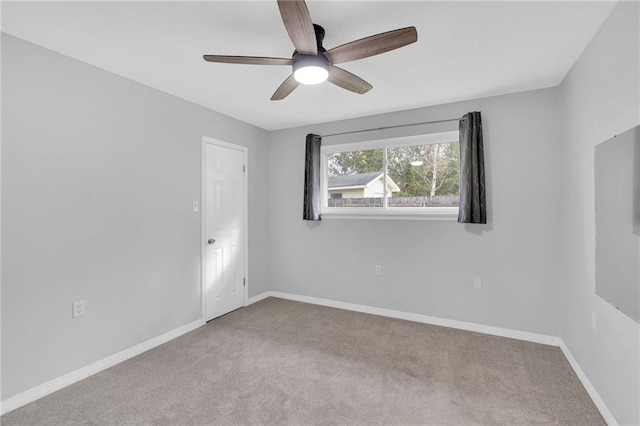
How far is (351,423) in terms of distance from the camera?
6.01 ft

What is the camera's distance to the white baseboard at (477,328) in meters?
2.00

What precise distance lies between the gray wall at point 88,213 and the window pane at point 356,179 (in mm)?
1770

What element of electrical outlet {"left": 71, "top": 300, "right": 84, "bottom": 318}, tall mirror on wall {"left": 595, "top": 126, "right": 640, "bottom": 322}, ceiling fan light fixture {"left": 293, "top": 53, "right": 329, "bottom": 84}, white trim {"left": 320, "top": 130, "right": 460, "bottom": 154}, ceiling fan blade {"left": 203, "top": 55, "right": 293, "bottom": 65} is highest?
ceiling fan blade {"left": 203, "top": 55, "right": 293, "bottom": 65}

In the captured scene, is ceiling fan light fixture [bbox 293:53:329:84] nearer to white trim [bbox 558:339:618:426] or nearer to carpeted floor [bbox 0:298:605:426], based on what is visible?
carpeted floor [bbox 0:298:605:426]

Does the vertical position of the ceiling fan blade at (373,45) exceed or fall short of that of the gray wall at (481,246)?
it exceeds it

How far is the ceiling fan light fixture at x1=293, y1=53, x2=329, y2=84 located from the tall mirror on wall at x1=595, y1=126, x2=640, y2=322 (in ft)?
5.52

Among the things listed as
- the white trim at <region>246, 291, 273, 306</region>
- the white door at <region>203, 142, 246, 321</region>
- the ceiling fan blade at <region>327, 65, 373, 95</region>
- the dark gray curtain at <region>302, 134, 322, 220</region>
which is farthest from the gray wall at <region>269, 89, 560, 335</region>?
the ceiling fan blade at <region>327, 65, 373, 95</region>

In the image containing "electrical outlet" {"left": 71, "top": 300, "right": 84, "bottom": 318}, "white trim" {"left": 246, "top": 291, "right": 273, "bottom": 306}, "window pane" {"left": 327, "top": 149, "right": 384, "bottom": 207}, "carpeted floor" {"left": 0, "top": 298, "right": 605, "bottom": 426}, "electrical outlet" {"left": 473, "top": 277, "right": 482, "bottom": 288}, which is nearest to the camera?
"carpeted floor" {"left": 0, "top": 298, "right": 605, "bottom": 426}

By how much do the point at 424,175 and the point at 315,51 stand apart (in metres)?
2.23

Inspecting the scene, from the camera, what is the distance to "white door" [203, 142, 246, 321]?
3494 mm

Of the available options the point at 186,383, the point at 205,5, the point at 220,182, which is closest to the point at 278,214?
the point at 220,182

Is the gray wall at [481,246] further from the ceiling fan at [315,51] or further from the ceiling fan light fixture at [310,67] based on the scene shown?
the ceiling fan light fixture at [310,67]

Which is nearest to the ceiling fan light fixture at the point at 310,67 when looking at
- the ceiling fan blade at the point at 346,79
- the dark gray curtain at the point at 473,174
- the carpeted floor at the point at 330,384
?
the ceiling fan blade at the point at 346,79

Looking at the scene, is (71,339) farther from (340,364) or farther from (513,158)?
(513,158)
